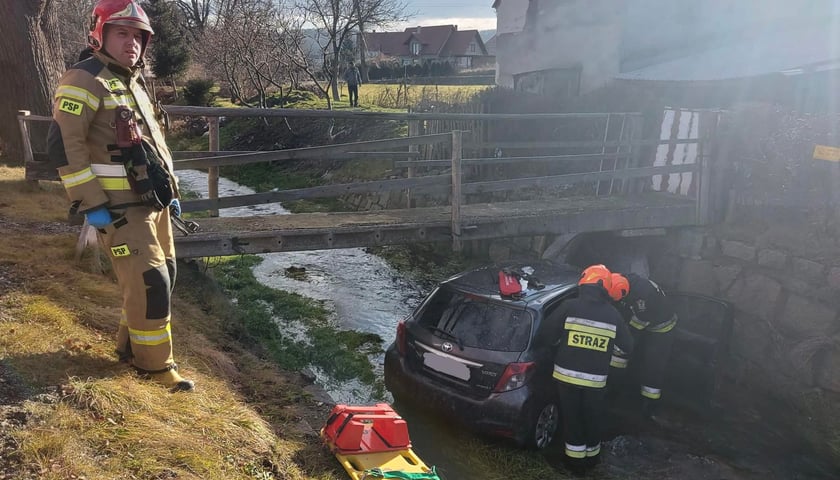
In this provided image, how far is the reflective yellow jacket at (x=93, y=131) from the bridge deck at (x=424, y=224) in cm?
248

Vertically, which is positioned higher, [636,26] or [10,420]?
[636,26]

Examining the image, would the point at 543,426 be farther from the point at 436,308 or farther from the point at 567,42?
the point at 567,42

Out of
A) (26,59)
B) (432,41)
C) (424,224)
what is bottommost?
(424,224)

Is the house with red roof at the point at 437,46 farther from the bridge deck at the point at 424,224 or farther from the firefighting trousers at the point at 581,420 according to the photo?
the firefighting trousers at the point at 581,420

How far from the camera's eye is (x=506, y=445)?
505 centimetres

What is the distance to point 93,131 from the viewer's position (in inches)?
131

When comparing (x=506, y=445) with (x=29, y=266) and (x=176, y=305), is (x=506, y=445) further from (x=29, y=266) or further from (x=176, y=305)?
(x=29, y=266)

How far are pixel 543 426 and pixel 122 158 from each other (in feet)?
12.8

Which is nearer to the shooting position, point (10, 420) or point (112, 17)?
point (10, 420)

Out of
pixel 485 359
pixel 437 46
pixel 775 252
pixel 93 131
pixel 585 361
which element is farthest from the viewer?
pixel 437 46

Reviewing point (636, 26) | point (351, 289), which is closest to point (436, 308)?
point (351, 289)

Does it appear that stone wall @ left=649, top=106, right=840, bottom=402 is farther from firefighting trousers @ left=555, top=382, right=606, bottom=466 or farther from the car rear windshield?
the car rear windshield

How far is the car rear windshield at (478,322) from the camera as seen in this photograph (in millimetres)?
4992

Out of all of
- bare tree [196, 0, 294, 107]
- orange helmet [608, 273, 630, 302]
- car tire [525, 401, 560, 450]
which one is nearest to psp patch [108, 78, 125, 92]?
car tire [525, 401, 560, 450]
